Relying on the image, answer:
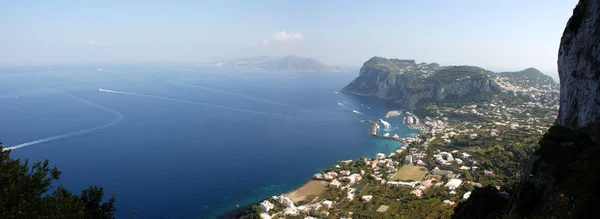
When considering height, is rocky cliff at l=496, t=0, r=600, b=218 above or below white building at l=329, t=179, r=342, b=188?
above

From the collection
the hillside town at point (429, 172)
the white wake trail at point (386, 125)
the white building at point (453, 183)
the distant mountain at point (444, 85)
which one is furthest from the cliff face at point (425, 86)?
the white building at point (453, 183)

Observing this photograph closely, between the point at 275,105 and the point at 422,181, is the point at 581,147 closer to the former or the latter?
the point at 422,181

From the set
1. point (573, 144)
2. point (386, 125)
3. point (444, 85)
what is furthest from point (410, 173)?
point (444, 85)

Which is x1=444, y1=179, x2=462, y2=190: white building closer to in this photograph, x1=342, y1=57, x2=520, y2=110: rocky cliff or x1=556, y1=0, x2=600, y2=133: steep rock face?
x1=556, y1=0, x2=600, y2=133: steep rock face

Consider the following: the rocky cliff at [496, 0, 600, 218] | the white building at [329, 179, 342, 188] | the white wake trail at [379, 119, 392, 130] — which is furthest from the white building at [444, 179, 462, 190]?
the white wake trail at [379, 119, 392, 130]

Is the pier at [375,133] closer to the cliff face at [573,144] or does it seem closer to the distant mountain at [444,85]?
the distant mountain at [444,85]

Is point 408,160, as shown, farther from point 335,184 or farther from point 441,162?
point 335,184
